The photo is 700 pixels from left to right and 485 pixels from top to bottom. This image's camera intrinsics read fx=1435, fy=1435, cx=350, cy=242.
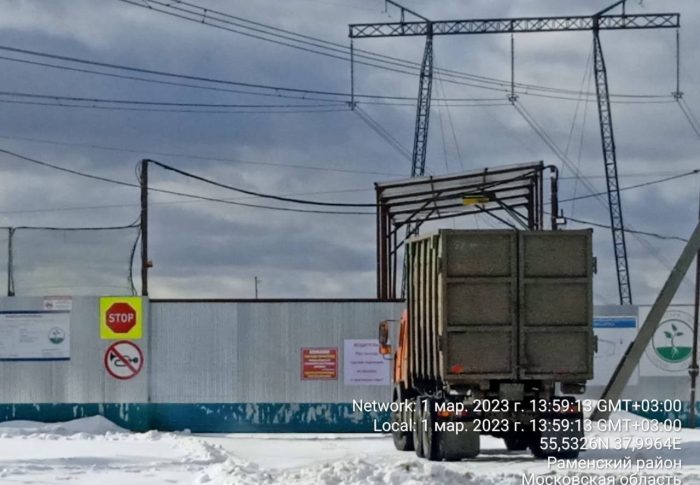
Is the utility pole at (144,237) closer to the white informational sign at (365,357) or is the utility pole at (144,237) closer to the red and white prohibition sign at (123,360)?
the red and white prohibition sign at (123,360)

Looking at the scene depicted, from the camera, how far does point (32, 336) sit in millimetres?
32094

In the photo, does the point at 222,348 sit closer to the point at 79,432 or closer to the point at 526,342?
the point at 79,432

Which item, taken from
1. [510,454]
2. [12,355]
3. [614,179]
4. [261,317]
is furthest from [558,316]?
[614,179]

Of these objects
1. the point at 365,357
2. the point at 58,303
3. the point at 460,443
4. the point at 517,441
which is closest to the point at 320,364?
the point at 365,357

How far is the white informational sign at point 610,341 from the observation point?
110ft

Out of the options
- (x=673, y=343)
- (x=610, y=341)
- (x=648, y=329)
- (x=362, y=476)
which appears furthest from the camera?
(x=673, y=343)

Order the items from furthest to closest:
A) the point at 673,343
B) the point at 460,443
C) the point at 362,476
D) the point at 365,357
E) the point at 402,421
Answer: the point at 673,343, the point at 365,357, the point at 402,421, the point at 460,443, the point at 362,476

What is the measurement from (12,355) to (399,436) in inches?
404

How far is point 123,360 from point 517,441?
1124 centimetres

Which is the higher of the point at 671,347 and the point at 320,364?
the point at 671,347

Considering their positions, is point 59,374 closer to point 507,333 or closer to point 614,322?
point 614,322

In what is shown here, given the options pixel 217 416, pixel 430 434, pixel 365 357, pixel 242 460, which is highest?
pixel 365 357

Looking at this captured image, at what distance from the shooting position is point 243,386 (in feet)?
107

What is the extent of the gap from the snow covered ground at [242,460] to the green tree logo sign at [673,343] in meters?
1.82
